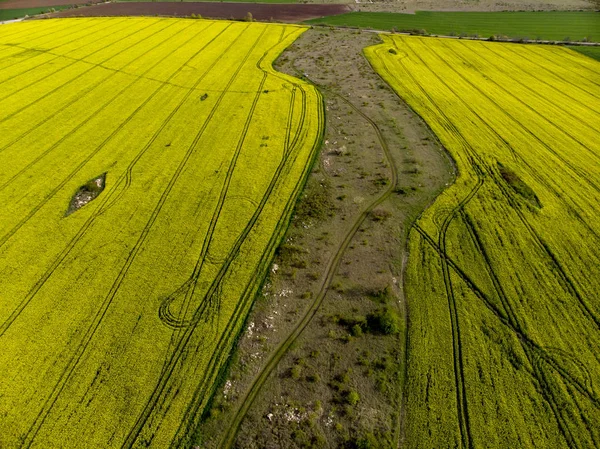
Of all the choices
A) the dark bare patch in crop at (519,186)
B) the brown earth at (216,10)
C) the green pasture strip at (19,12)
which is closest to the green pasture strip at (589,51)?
the dark bare patch in crop at (519,186)

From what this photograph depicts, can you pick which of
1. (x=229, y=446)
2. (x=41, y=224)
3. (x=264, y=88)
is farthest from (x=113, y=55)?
(x=229, y=446)

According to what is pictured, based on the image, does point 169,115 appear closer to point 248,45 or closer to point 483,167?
point 248,45

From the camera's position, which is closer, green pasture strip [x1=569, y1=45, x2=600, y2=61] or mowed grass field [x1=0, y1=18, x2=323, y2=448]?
mowed grass field [x1=0, y1=18, x2=323, y2=448]

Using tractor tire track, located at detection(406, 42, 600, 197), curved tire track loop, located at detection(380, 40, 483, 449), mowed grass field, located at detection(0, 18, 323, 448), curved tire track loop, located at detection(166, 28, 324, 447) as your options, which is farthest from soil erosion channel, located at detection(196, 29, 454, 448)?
tractor tire track, located at detection(406, 42, 600, 197)

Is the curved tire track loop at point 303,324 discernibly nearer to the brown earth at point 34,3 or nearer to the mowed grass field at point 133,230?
the mowed grass field at point 133,230

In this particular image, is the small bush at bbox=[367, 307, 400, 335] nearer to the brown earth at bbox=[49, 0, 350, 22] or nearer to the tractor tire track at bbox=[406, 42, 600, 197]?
the tractor tire track at bbox=[406, 42, 600, 197]
